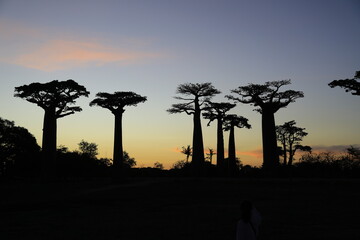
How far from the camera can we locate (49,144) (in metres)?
35.0

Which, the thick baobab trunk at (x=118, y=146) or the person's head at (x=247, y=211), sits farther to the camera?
the thick baobab trunk at (x=118, y=146)

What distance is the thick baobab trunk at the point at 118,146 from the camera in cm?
3325

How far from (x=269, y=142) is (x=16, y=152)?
29.1 m

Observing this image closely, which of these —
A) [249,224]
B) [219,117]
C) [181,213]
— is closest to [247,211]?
[249,224]

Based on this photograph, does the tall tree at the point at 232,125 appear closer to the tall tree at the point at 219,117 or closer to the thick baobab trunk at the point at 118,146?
the tall tree at the point at 219,117

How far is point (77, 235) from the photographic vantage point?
1114 centimetres

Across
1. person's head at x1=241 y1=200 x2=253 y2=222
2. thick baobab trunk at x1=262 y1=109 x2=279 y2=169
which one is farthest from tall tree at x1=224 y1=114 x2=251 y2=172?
person's head at x1=241 y1=200 x2=253 y2=222

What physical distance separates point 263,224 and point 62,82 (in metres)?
27.8

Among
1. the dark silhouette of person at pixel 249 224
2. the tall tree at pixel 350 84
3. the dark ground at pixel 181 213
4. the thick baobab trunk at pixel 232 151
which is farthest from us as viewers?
the thick baobab trunk at pixel 232 151

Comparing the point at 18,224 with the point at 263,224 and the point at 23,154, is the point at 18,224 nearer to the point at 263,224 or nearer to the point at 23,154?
the point at 263,224

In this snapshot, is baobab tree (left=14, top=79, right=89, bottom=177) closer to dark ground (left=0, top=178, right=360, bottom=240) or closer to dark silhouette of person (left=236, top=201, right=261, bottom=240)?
dark ground (left=0, top=178, right=360, bottom=240)

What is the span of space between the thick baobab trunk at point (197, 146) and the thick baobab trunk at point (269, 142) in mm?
6611

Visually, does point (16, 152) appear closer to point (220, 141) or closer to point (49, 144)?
point (49, 144)

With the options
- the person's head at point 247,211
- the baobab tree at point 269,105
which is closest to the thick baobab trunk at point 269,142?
the baobab tree at point 269,105
